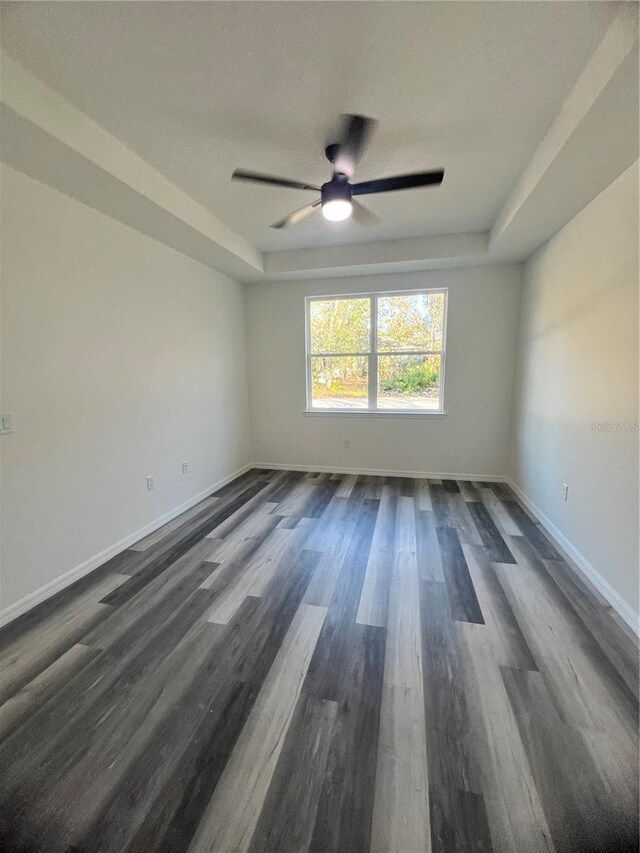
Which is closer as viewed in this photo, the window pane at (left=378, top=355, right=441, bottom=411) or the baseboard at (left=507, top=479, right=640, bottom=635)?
the baseboard at (left=507, top=479, right=640, bottom=635)

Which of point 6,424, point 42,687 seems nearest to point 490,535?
point 42,687

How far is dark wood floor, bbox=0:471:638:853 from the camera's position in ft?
3.36

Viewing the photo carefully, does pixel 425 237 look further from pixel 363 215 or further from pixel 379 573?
pixel 379 573

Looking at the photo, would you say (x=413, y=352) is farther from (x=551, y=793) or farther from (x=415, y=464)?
(x=551, y=793)

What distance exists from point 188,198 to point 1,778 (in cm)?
332

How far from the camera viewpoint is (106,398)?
253cm

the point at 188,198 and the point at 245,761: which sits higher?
the point at 188,198

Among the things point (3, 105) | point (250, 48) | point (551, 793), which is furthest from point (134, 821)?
point (250, 48)

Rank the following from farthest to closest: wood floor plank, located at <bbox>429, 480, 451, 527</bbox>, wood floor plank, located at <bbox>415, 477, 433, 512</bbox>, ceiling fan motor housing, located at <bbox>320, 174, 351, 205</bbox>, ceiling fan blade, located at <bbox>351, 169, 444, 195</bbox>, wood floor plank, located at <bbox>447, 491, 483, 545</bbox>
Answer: wood floor plank, located at <bbox>415, 477, 433, 512</bbox>
wood floor plank, located at <bbox>429, 480, 451, 527</bbox>
wood floor plank, located at <bbox>447, 491, 483, 545</bbox>
ceiling fan motor housing, located at <bbox>320, 174, 351, 205</bbox>
ceiling fan blade, located at <bbox>351, 169, 444, 195</bbox>

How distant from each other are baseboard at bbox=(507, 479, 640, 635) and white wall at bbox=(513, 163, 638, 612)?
38 millimetres

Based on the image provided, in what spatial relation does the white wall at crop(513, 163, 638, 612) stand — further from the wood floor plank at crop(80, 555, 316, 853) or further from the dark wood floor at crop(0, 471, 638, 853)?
the wood floor plank at crop(80, 555, 316, 853)

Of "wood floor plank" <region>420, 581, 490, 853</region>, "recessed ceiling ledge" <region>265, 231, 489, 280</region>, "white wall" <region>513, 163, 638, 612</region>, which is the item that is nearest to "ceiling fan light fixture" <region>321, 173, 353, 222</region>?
"white wall" <region>513, 163, 638, 612</region>

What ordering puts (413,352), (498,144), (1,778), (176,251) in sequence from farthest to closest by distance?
(413,352) < (176,251) < (498,144) < (1,778)

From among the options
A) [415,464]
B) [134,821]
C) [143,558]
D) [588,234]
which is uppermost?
[588,234]
